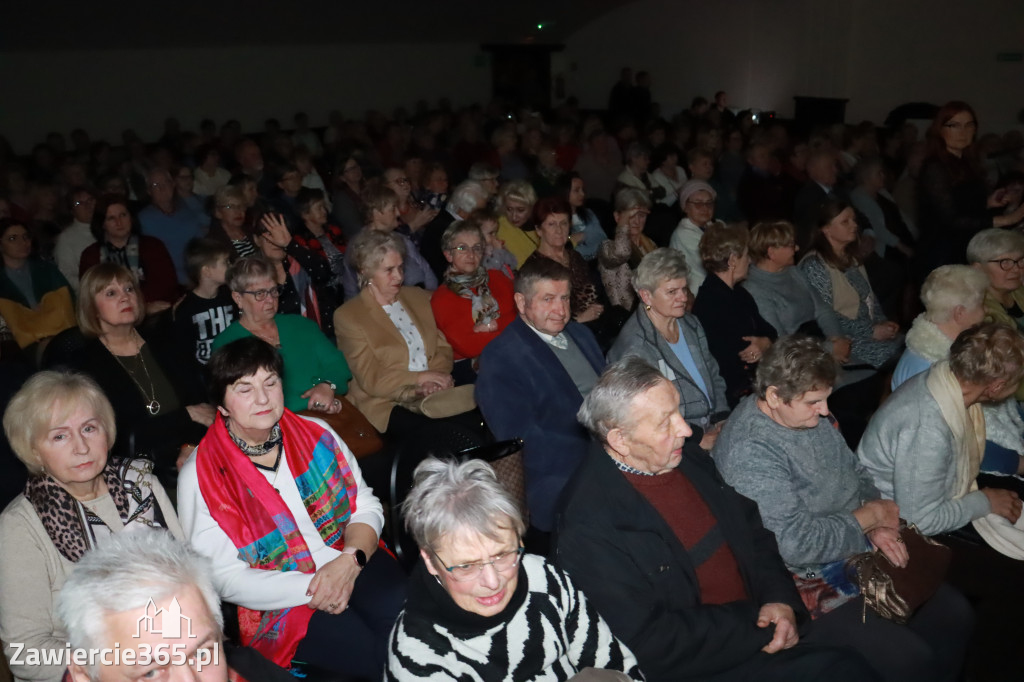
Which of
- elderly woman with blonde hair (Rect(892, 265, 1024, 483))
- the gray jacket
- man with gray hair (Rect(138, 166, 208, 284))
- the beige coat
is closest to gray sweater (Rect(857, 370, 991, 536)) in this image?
elderly woman with blonde hair (Rect(892, 265, 1024, 483))

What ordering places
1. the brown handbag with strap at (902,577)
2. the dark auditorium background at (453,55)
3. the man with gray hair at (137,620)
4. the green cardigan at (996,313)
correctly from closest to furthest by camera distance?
1. the man with gray hair at (137,620)
2. the brown handbag with strap at (902,577)
3. the green cardigan at (996,313)
4. the dark auditorium background at (453,55)

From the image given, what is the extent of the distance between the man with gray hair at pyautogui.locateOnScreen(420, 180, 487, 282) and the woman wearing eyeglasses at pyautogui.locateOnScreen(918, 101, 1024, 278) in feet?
8.62

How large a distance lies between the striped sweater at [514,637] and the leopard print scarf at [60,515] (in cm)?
A: 93

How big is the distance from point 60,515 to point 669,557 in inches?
61.5

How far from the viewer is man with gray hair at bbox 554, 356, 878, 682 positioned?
213 centimetres

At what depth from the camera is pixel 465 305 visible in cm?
433

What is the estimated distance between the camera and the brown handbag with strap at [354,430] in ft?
11.1

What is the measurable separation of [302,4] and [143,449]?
30.2 ft

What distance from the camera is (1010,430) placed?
3.28 meters

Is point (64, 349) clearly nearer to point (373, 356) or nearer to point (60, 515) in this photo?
point (373, 356)

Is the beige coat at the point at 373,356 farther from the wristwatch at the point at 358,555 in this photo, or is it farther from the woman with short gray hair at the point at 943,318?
the woman with short gray hair at the point at 943,318

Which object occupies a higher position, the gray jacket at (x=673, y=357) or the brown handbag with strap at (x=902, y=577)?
the gray jacket at (x=673, y=357)

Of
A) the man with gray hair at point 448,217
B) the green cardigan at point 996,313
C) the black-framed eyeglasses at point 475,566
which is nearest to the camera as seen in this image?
the black-framed eyeglasses at point 475,566

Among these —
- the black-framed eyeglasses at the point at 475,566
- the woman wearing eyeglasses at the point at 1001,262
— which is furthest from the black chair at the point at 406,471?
the woman wearing eyeglasses at the point at 1001,262
